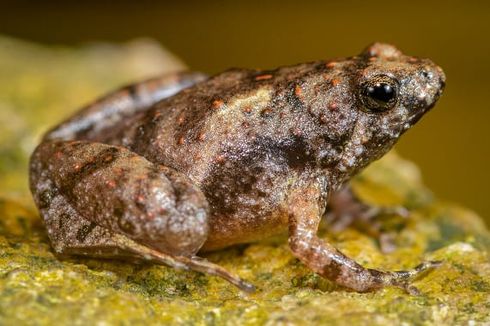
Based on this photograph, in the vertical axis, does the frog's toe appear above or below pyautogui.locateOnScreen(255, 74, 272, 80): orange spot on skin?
below

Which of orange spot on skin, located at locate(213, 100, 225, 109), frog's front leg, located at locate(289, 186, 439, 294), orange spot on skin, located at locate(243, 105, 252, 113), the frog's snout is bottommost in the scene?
frog's front leg, located at locate(289, 186, 439, 294)

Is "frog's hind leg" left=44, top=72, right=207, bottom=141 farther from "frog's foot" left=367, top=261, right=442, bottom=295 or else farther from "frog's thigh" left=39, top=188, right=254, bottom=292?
"frog's foot" left=367, top=261, right=442, bottom=295

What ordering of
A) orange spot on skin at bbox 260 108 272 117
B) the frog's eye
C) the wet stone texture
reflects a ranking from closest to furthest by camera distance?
1. the wet stone texture
2. the frog's eye
3. orange spot on skin at bbox 260 108 272 117

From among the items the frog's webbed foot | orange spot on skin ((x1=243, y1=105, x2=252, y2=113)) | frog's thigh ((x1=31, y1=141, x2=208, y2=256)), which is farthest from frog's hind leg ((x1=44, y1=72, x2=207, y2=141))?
the frog's webbed foot

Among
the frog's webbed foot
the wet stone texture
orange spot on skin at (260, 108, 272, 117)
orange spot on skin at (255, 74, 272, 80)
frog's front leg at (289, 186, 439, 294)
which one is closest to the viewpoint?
the wet stone texture

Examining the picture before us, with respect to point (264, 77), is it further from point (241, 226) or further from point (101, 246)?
point (101, 246)

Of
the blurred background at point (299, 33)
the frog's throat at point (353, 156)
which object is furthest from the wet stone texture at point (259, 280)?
the blurred background at point (299, 33)

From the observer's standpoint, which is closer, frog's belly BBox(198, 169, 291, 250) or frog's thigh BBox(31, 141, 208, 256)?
frog's thigh BBox(31, 141, 208, 256)

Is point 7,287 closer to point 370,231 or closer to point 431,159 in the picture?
point 370,231
